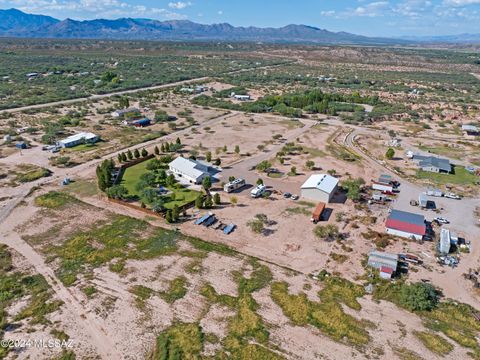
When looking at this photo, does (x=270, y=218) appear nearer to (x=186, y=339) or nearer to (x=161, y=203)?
(x=161, y=203)

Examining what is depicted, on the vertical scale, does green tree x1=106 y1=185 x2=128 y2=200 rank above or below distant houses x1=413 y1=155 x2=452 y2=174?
below

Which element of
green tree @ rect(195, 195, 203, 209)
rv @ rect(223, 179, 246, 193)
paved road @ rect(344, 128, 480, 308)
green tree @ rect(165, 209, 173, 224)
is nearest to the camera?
paved road @ rect(344, 128, 480, 308)

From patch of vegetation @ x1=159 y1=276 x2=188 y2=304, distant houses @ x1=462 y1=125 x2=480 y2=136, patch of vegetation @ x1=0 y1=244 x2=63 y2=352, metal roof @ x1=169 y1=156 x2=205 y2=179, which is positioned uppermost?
distant houses @ x1=462 y1=125 x2=480 y2=136

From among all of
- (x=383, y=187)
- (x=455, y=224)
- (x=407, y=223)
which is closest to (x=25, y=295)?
(x=407, y=223)

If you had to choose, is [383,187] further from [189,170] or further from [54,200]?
[54,200]

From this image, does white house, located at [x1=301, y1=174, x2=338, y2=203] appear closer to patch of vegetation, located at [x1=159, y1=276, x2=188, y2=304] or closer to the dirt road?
patch of vegetation, located at [x1=159, y1=276, x2=188, y2=304]

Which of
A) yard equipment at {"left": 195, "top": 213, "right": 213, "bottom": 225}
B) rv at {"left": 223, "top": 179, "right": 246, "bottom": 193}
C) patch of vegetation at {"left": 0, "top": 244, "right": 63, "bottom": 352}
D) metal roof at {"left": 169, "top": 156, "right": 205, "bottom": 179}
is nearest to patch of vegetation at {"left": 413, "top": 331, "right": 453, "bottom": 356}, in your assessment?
yard equipment at {"left": 195, "top": 213, "right": 213, "bottom": 225}

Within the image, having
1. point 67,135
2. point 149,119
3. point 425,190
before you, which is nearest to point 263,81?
point 149,119
